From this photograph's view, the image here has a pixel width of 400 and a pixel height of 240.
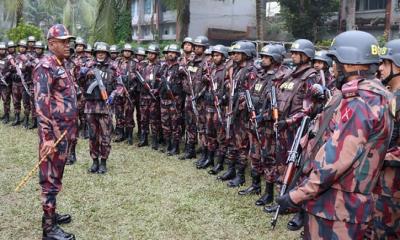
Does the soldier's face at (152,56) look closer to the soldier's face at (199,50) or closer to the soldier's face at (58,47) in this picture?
the soldier's face at (199,50)

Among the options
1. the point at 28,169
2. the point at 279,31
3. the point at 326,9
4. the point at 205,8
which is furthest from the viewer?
the point at 205,8

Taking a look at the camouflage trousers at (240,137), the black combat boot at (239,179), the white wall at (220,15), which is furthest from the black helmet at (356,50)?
the white wall at (220,15)

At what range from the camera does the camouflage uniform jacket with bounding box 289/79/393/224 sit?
8.73 feet

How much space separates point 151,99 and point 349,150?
683 cm

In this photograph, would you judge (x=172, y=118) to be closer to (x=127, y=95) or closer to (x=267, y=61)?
(x=127, y=95)

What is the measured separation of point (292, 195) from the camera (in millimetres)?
2768

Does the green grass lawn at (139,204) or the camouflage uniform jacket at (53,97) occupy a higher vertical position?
the camouflage uniform jacket at (53,97)

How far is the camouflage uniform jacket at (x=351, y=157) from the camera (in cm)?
266

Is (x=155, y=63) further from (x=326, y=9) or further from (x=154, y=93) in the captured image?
(x=326, y=9)

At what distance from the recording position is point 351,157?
266 cm

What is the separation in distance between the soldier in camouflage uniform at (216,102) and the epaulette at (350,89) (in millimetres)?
4610

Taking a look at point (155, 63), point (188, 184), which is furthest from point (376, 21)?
point (188, 184)

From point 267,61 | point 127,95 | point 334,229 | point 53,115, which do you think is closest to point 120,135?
point 127,95

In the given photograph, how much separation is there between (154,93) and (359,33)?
6388 millimetres
